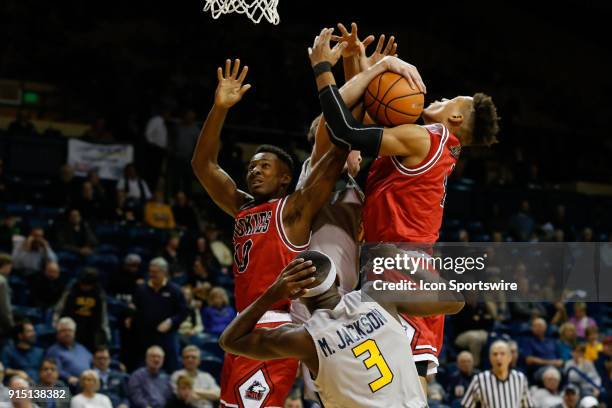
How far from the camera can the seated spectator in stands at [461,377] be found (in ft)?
39.0

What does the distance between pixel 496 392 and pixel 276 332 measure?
652 centimetres

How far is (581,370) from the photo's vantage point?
42.4ft

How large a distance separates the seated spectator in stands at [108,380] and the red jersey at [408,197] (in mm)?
5515

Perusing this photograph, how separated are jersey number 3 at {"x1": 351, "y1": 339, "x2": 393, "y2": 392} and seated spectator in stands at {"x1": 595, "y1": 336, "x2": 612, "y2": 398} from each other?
331 inches

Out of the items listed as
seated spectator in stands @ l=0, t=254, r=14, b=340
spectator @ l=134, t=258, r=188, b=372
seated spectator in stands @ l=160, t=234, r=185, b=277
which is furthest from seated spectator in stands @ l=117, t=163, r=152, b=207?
seated spectator in stands @ l=0, t=254, r=14, b=340

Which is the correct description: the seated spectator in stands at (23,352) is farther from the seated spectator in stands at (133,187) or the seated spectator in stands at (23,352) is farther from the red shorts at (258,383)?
the red shorts at (258,383)

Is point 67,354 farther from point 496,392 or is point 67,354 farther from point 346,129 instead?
point 346,129

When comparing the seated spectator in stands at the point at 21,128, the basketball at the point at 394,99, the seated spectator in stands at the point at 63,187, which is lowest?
the basketball at the point at 394,99

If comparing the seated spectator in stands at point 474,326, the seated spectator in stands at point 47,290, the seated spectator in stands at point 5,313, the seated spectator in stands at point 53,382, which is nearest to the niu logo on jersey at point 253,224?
the seated spectator in stands at point 53,382

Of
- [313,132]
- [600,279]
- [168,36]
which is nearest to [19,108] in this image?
[168,36]

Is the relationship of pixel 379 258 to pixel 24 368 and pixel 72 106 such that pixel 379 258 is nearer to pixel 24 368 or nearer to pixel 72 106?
pixel 24 368

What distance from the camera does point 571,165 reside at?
20312 millimetres

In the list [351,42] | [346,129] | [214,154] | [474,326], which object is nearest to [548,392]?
[474,326]

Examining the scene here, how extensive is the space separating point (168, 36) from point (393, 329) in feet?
50.5
